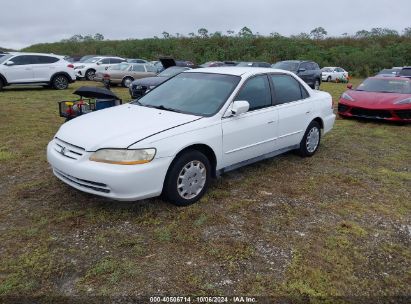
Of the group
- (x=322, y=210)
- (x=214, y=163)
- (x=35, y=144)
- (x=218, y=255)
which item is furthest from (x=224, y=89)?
(x=35, y=144)

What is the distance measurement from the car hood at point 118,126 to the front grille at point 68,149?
45 millimetres

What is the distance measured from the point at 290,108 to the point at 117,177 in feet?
9.92

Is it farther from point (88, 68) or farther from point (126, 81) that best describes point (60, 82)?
point (88, 68)

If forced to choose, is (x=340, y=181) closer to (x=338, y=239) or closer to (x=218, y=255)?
(x=338, y=239)

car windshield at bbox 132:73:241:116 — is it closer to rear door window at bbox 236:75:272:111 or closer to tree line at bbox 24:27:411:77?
rear door window at bbox 236:75:272:111

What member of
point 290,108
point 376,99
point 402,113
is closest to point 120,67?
point 376,99

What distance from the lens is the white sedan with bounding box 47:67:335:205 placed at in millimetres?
3861

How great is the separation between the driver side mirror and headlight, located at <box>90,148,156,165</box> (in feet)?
4.08

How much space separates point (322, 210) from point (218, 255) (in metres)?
1.62

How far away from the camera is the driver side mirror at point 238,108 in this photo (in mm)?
4582

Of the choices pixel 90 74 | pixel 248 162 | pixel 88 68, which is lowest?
pixel 248 162

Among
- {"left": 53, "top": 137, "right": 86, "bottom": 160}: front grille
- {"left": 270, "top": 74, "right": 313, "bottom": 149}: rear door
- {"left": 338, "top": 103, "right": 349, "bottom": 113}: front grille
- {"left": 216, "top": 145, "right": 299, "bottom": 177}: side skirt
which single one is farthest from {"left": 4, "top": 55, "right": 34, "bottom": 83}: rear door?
{"left": 216, "top": 145, "right": 299, "bottom": 177}: side skirt

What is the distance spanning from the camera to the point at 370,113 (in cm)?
962

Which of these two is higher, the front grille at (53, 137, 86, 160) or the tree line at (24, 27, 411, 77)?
the tree line at (24, 27, 411, 77)
